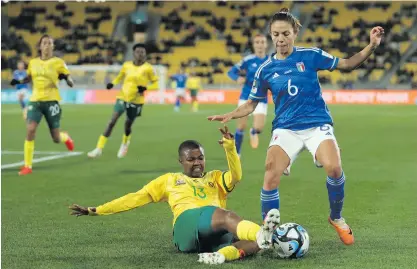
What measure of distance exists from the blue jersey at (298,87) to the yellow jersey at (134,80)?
8753 mm

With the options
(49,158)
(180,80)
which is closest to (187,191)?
(49,158)

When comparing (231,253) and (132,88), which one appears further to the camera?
(132,88)

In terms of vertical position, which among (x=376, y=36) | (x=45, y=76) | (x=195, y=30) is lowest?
(x=45, y=76)

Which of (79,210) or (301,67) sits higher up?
(301,67)

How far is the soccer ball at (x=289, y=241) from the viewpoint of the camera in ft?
21.4

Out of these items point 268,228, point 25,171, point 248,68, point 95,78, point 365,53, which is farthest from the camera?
point 95,78

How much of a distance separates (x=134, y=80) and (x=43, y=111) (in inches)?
114

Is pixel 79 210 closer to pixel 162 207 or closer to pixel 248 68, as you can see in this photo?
pixel 162 207

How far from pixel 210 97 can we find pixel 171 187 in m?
41.0

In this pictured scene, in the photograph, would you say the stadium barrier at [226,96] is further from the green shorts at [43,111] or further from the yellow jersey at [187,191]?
the yellow jersey at [187,191]

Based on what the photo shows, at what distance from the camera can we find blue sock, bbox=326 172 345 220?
749cm

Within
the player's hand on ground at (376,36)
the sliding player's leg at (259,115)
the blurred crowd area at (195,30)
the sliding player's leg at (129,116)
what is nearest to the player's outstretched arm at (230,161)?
the player's hand on ground at (376,36)

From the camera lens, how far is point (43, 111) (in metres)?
13.9

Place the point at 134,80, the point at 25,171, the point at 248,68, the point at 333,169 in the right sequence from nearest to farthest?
the point at 333,169 → the point at 25,171 → the point at 248,68 → the point at 134,80
